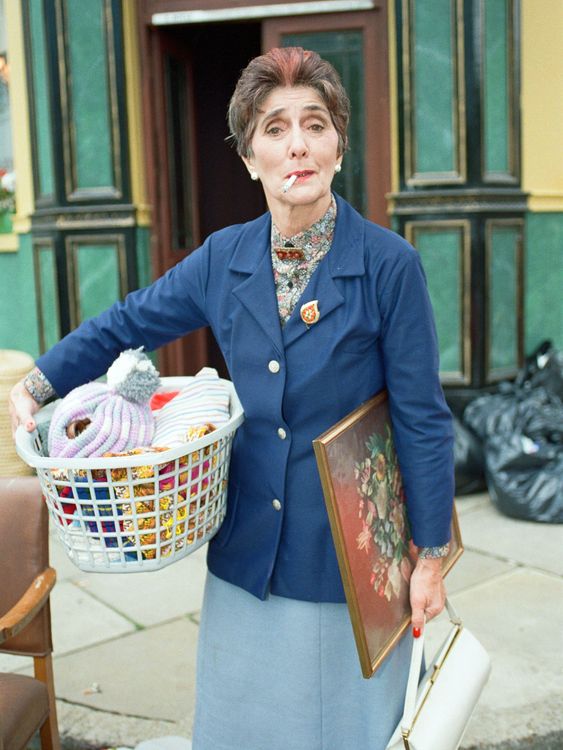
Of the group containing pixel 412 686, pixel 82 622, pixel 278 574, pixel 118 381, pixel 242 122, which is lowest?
pixel 82 622

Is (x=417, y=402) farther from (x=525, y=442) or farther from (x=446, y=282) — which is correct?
(x=446, y=282)

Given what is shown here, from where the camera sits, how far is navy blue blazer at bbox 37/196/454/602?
77.4 inches

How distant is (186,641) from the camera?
12.3 feet

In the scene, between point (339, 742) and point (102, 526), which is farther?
point (339, 742)

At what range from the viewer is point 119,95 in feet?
18.7

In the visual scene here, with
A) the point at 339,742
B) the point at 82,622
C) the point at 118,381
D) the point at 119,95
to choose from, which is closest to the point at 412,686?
the point at 339,742

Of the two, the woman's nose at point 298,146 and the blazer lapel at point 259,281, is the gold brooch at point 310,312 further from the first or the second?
the woman's nose at point 298,146

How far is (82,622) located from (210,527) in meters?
2.16

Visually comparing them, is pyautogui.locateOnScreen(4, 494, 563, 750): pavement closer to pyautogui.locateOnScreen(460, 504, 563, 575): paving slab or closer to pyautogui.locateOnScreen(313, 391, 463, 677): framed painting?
pyautogui.locateOnScreen(460, 504, 563, 575): paving slab

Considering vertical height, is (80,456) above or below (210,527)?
above

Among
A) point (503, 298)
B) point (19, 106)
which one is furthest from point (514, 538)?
point (19, 106)

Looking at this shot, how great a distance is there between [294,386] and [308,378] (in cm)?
4

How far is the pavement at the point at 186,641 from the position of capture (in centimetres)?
305

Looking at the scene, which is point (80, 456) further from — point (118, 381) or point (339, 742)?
point (339, 742)
